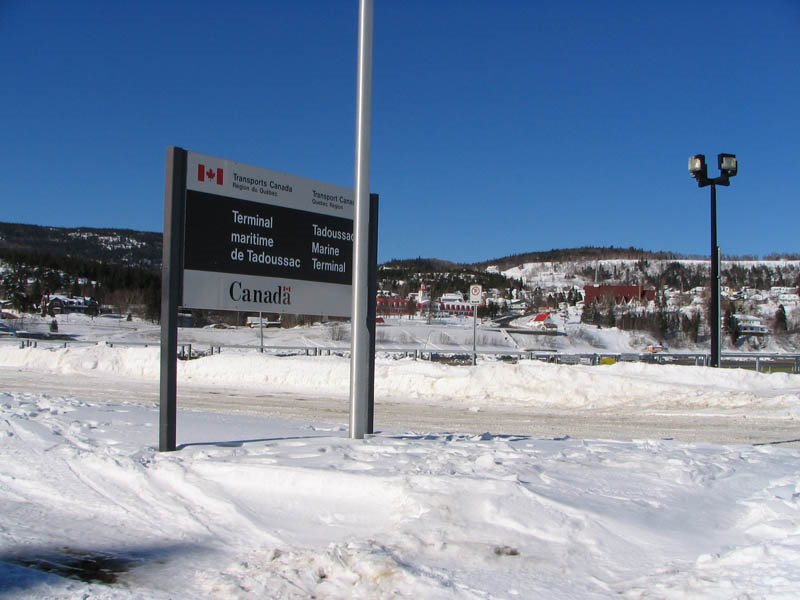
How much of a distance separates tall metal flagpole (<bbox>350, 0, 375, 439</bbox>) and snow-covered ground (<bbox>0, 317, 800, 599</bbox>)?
68 cm

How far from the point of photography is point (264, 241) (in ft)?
27.6

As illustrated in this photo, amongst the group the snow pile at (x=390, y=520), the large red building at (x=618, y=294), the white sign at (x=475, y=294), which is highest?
the large red building at (x=618, y=294)

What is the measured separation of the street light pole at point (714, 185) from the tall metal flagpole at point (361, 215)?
17.7 m

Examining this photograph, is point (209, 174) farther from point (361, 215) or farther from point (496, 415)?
point (496, 415)

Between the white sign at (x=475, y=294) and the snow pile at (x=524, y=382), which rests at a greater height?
the white sign at (x=475, y=294)

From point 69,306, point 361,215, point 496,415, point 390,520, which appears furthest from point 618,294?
point 390,520

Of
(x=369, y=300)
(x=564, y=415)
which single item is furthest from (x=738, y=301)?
(x=369, y=300)

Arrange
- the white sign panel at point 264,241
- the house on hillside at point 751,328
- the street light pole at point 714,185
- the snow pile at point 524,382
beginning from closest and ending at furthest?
the white sign panel at point 264,241, the snow pile at point 524,382, the street light pole at point 714,185, the house on hillside at point 751,328

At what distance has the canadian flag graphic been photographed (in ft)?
25.4

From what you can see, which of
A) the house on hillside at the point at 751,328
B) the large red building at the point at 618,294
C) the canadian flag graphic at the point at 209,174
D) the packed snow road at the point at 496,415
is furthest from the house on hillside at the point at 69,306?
the canadian flag graphic at the point at 209,174

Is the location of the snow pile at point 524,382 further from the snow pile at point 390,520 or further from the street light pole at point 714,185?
the snow pile at point 390,520

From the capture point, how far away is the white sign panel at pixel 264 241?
7742mm

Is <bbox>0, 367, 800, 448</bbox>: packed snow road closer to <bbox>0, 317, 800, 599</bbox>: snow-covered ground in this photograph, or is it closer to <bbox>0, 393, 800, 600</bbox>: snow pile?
<bbox>0, 317, 800, 599</bbox>: snow-covered ground

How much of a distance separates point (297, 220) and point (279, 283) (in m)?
0.80
